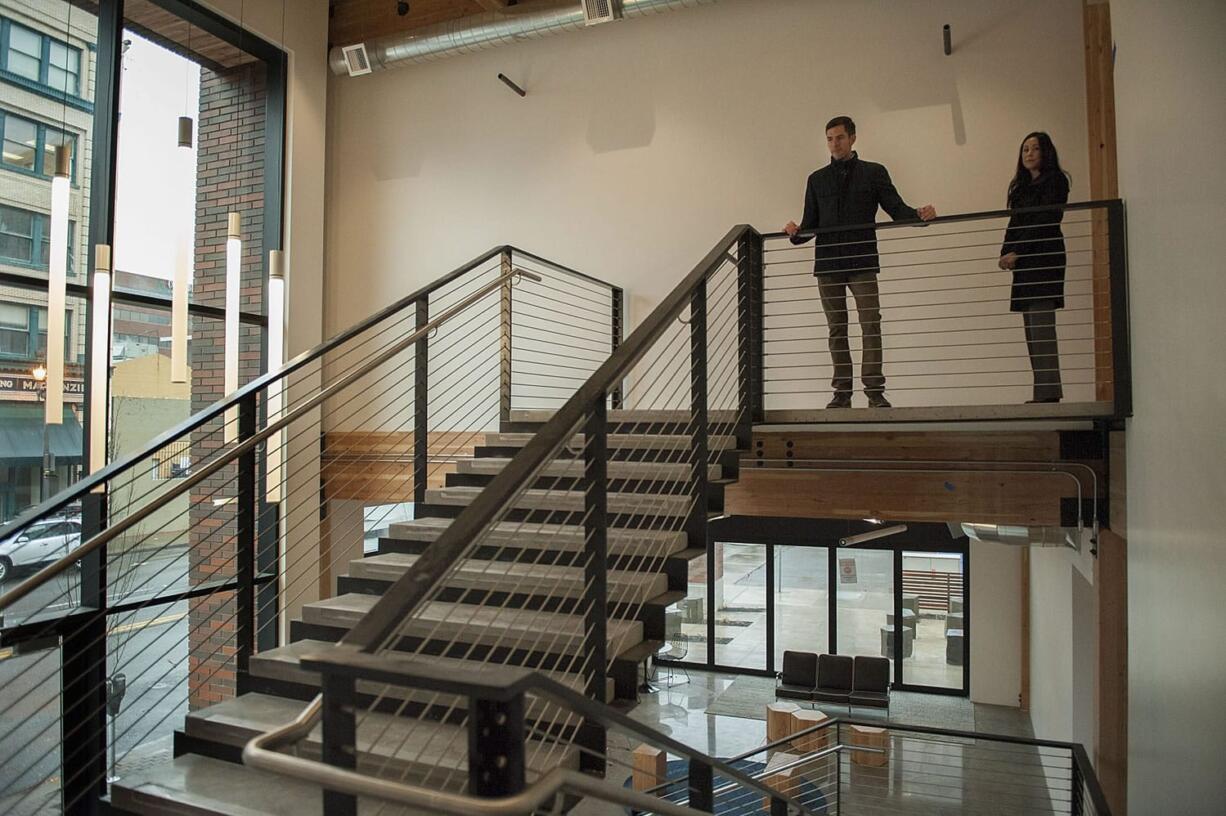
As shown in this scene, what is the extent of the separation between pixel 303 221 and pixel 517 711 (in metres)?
6.15

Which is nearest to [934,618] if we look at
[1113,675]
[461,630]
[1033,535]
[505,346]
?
[1033,535]

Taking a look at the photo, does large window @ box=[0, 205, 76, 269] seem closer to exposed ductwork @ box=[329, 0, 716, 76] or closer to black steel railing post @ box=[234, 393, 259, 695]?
black steel railing post @ box=[234, 393, 259, 695]

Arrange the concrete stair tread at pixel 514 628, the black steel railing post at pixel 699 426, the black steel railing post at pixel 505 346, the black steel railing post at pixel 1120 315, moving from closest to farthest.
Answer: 1. the concrete stair tread at pixel 514 628
2. the black steel railing post at pixel 699 426
3. the black steel railing post at pixel 1120 315
4. the black steel railing post at pixel 505 346

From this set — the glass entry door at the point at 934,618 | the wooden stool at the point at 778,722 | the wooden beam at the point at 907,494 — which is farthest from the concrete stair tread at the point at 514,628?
the glass entry door at the point at 934,618

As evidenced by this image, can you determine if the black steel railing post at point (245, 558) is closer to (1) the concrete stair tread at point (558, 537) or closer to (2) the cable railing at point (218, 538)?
(2) the cable railing at point (218, 538)

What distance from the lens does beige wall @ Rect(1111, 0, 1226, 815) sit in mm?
1980

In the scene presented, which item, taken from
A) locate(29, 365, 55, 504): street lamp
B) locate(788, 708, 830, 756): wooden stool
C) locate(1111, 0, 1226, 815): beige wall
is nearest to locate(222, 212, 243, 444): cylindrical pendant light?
locate(29, 365, 55, 504): street lamp

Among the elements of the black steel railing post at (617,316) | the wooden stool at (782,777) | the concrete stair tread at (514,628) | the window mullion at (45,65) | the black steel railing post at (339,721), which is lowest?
the wooden stool at (782,777)

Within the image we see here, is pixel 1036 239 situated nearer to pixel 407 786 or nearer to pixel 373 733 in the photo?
pixel 373 733

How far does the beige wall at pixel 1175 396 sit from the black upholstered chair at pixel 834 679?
669 cm

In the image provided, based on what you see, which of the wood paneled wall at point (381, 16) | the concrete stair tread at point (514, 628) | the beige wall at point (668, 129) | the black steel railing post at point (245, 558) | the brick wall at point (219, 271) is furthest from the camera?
the wood paneled wall at point (381, 16)

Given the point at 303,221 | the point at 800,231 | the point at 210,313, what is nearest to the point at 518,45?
the point at 303,221

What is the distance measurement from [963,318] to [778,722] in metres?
4.99

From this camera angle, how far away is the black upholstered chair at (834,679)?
998 centimetres
